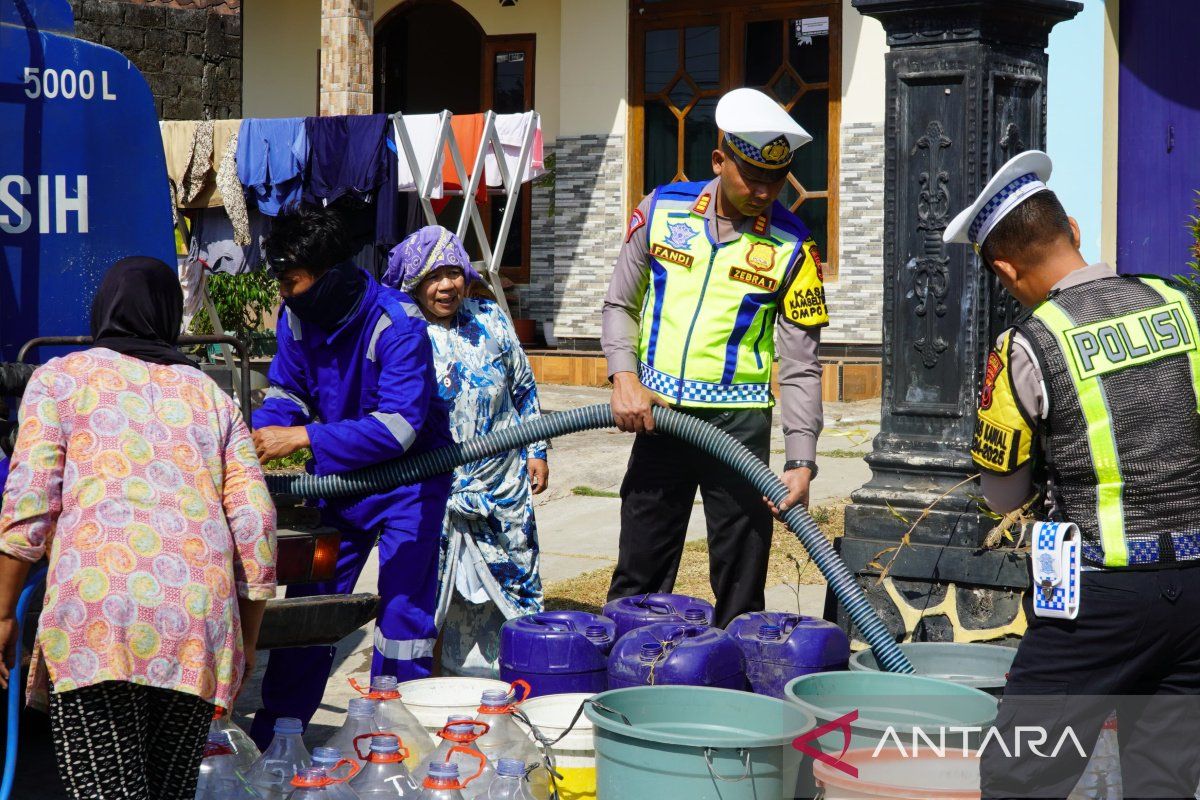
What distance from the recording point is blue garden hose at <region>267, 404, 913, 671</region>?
4.20 m

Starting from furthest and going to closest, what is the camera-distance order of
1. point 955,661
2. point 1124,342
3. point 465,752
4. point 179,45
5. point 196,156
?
point 179,45, point 196,156, point 955,661, point 465,752, point 1124,342

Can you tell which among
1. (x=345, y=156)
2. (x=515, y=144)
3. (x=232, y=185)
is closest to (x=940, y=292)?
(x=345, y=156)

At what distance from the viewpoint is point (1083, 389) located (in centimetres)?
290

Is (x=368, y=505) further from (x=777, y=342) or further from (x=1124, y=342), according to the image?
(x=1124, y=342)

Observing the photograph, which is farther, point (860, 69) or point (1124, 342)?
point (860, 69)

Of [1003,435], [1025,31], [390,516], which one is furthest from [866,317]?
[1003,435]

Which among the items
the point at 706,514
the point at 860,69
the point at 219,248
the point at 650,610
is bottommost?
the point at 650,610

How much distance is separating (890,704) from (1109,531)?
94 centimetres

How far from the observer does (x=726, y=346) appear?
4590mm

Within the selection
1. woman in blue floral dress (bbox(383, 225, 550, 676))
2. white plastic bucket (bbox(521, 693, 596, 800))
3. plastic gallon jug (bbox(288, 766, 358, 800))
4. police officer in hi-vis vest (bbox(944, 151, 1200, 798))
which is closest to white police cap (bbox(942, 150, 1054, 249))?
police officer in hi-vis vest (bbox(944, 151, 1200, 798))

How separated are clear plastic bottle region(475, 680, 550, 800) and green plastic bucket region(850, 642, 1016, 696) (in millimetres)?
987

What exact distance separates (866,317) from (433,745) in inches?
372

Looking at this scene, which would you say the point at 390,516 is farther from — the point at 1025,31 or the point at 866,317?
the point at 866,317

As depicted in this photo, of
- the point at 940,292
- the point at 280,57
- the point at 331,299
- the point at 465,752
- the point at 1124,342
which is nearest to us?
the point at 1124,342
